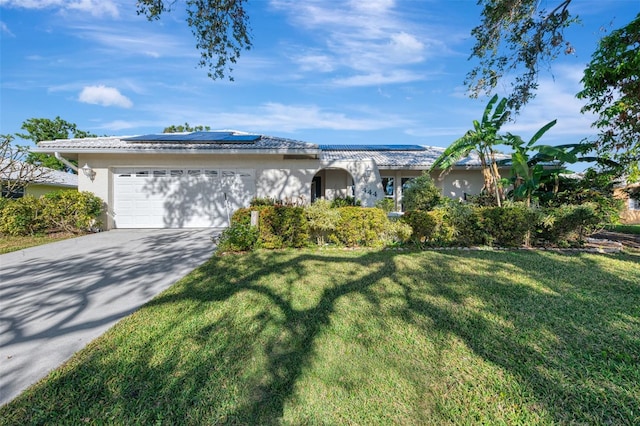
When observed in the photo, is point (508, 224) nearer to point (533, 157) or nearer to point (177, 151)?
point (533, 157)

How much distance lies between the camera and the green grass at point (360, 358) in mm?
2047

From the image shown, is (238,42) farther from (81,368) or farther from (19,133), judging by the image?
(19,133)

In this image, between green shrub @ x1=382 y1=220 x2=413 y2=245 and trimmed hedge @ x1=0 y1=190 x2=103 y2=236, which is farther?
trimmed hedge @ x1=0 y1=190 x2=103 y2=236

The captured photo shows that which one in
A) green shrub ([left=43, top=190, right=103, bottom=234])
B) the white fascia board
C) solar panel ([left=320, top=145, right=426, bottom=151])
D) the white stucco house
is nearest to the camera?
green shrub ([left=43, top=190, right=103, bottom=234])

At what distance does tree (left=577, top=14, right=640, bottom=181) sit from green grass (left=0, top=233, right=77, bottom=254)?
58.7 ft

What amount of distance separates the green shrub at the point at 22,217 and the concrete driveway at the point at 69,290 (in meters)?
2.11

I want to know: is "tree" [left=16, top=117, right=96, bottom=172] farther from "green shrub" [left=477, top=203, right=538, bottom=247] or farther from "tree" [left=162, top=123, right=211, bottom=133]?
"green shrub" [left=477, top=203, right=538, bottom=247]

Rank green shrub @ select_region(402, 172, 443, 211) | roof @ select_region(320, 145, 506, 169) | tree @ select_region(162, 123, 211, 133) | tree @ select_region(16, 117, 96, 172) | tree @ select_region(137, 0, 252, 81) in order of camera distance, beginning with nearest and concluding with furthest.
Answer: tree @ select_region(137, 0, 252, 81), green shrub @ select_region(402, 172, 443, 211), roof @ select_region(320, 145, 506, 169), tree @ select_region(16, 117, 96, 172), tree @ select_region(162, 123, 211, 133)

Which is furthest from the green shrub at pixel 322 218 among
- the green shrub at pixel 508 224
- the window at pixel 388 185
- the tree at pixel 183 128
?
the tree at pixel 183 128

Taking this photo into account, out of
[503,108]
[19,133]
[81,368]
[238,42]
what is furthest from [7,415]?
[19,133]

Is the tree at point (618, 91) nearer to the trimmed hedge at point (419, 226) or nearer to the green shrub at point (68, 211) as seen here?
the trimmed hedge at point (419, 226)

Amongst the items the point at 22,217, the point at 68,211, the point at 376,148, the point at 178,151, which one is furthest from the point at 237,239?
the point at 376,148

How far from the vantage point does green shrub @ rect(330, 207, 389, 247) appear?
7582 mm

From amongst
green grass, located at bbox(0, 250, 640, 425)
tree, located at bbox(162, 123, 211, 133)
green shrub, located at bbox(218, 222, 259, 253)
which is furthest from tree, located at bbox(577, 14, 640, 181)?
tree, located at bbox(162, 123, 211, 133)
